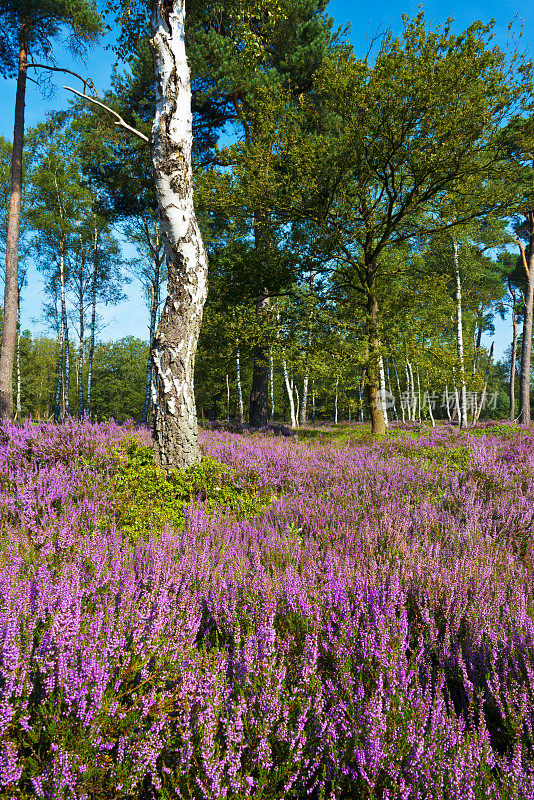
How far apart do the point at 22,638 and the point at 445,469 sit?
4.74 m

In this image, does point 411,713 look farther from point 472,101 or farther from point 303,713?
point 472,101

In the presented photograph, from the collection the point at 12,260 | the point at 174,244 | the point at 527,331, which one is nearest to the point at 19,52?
the point at 12,260

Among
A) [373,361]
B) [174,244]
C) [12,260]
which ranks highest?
[12,260]

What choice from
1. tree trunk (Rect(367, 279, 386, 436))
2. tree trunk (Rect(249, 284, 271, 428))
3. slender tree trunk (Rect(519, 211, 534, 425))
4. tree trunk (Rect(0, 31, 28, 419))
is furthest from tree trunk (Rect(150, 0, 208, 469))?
slender tree trunk (Rect(519, 211, 534, 425))

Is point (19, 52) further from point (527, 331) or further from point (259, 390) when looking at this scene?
point (527, 331)

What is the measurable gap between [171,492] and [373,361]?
271 inches

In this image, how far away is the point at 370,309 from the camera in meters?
10.0

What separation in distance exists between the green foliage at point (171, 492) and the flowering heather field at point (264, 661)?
0.27 m

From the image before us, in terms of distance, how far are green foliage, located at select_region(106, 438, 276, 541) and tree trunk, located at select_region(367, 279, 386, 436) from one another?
5.81m

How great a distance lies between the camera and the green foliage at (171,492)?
324 cm

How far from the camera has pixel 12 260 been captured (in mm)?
9805

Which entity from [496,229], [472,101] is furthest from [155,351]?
[496,229]

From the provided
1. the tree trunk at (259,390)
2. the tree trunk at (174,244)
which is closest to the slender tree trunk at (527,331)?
the tree trunk at (259,390)

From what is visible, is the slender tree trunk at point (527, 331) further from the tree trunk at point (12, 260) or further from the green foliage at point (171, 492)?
the tree trunk at point (12, 260)
